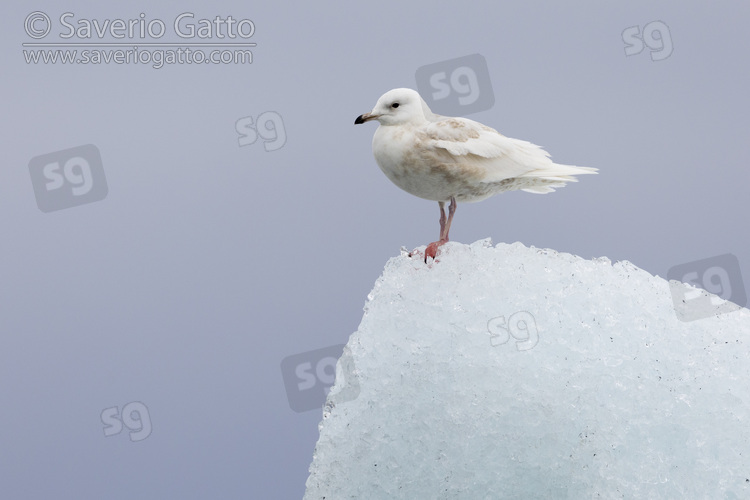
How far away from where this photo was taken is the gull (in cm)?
419

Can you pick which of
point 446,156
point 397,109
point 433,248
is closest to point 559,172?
point 446,156

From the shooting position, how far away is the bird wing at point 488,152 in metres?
4.20

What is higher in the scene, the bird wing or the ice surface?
the bird wing

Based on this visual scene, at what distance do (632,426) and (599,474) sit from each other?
0.27 m

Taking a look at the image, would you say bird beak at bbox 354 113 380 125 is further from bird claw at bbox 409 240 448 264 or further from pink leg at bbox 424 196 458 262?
bird claw at bbox 409 240 448 264

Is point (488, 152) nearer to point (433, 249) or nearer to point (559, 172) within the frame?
point (559, 172)

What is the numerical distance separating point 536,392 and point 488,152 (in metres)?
1.30
